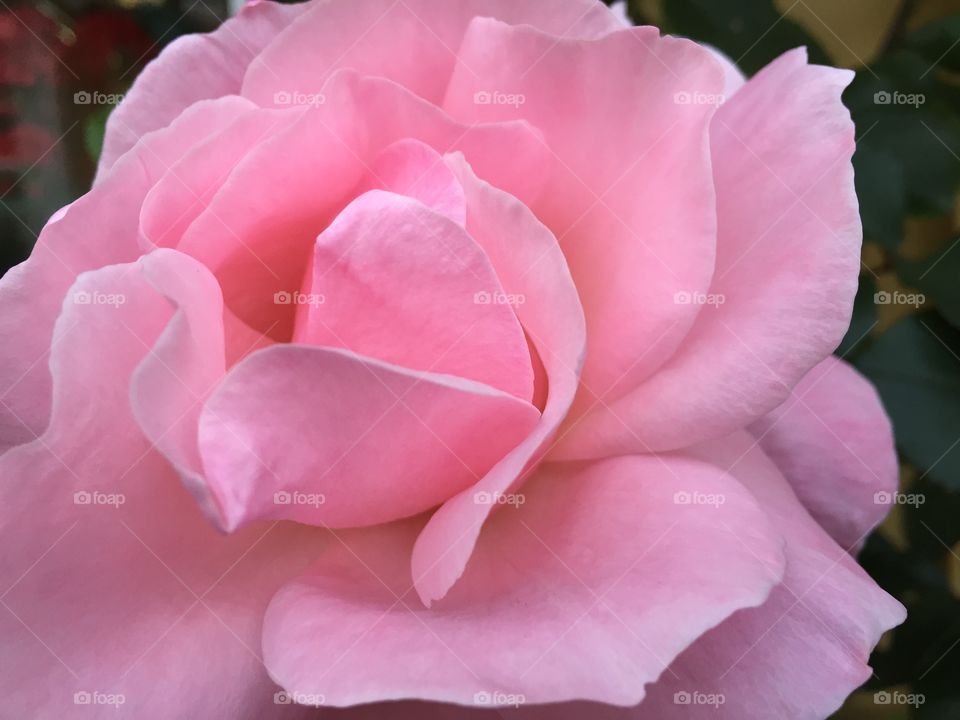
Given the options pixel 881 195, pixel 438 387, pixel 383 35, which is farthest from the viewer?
pixel 881 195

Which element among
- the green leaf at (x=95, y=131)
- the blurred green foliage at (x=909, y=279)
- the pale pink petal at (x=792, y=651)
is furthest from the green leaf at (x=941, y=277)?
the green leaf at (x=95, y=131)

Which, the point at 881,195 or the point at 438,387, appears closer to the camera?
the point at 438,387

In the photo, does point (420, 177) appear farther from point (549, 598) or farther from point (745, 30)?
point (745, 30)

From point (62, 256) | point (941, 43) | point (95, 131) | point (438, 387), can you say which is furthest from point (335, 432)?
point (941, 43)

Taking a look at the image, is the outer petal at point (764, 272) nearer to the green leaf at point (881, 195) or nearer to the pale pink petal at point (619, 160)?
the pale pink petal at point (619, 160)

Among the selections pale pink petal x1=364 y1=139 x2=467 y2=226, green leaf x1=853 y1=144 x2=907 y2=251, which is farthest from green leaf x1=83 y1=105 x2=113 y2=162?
green leaf x1=853 y1=144 x2=907 y2=251

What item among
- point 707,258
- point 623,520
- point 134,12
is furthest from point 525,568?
point 134,12
